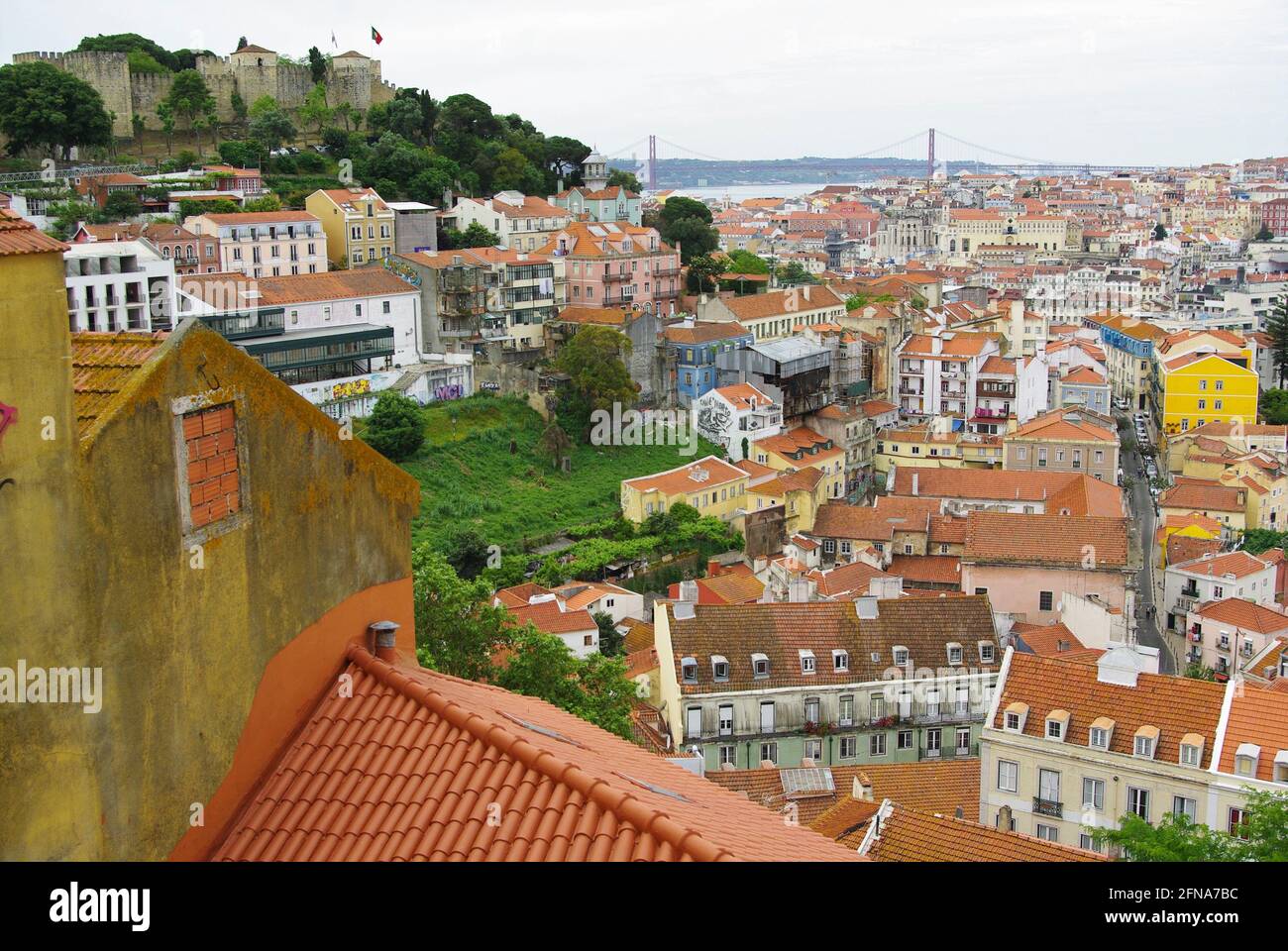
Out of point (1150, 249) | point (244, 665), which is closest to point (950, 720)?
point (244, 665)

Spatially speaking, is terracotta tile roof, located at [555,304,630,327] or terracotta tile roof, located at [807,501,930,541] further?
terracotta tile roof, located at [555,304,630,327]

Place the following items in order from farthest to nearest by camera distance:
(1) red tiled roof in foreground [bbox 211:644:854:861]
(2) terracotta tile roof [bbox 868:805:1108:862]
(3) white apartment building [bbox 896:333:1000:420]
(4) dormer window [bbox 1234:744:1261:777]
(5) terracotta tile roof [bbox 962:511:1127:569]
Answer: (3) white apartment building [bbox 896:333:1000:420] < (5) terracotta tile roof [bbox 962:511:1127:569] < (4) dormer window [bbox 1234:744:1261:777] < (2) terracotta tile roof [bbox 868:805:1108:862] < (1) red tiled roof in foreground [bbox 211:644:854:861]

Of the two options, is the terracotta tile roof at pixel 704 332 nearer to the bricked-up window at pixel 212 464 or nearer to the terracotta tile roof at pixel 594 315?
the terracotta tile roof at pixel 594 315

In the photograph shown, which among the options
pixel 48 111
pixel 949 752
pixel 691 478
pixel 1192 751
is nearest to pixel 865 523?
pixel 691 478

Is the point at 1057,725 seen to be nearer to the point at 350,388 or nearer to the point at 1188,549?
the point at 1188,549

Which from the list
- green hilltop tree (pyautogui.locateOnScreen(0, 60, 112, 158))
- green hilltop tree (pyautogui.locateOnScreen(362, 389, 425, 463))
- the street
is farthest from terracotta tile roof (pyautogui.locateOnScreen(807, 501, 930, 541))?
green hilltop tree (pyautogui.locateOnScreen(0, 60, 112, 158))

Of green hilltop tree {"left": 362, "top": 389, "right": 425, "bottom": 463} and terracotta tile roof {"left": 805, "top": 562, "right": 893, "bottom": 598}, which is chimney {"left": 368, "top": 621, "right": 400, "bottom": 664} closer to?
terracotta tile roof {"left": 805, "top": 562, "right": 893, "bottom": 598}
